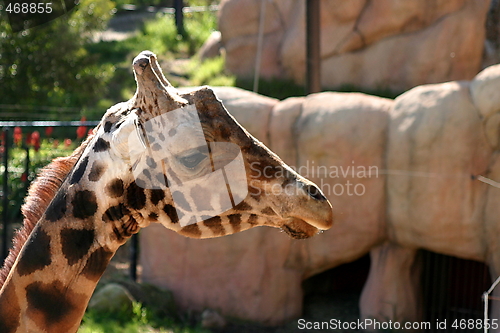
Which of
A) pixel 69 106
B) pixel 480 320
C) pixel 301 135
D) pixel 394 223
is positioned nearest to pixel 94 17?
pixel 69 106

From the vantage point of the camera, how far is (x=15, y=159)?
7.89 m

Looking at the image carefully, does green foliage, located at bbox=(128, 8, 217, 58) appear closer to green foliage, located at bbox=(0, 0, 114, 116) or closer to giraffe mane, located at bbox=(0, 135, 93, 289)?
green foliage, located at bbox=(0, 0, 114, 116)

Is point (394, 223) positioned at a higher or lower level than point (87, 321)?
higher

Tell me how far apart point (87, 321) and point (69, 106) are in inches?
309

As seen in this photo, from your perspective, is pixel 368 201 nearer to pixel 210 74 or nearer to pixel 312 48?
pixel 312 48

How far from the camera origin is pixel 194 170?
181cm

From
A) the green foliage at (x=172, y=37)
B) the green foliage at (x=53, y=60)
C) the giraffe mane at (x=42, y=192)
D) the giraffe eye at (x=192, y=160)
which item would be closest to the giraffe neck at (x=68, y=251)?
the giraffe mane at (x=42, y=192)

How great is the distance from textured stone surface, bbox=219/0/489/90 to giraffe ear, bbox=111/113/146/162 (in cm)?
908

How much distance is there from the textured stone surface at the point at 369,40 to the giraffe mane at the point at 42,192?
8964 mm

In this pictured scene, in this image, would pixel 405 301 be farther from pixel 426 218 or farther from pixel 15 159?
pixel 15 159

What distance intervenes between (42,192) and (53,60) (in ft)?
31.8

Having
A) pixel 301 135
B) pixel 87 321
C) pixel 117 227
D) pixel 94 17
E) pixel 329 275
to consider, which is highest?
pixel 94 17

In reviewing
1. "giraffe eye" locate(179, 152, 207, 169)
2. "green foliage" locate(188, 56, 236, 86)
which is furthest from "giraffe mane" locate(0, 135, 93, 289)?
"green foliage" locate(188, 56, 236, 86)

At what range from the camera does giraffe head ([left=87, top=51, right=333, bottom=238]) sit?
5.82 ft
